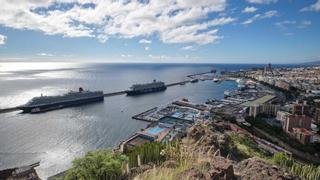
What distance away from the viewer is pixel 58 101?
107ft

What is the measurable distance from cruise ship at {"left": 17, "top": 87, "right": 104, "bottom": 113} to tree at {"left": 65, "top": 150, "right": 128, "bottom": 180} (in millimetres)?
27745

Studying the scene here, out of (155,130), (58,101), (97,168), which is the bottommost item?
(155,130)

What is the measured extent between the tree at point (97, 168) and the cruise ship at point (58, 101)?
27.7 meters

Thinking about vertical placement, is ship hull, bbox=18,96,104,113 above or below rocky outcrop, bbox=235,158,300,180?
below

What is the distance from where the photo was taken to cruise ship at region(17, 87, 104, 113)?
96.6 ft

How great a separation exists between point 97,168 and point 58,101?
30555mm

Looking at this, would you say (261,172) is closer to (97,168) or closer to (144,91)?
(97,168)

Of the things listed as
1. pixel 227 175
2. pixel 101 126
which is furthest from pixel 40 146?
pixel 227 175

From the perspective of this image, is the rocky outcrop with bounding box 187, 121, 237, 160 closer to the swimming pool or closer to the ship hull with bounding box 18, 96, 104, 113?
the swimming pool

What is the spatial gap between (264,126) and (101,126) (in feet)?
54.0

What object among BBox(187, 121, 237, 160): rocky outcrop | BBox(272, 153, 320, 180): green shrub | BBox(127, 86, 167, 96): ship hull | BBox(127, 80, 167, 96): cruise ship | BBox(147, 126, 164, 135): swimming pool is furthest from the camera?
BBox(127, 80, 167, 96): cruise ship

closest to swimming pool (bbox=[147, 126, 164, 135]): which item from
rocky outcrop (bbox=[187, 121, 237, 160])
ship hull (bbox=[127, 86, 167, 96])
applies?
rocky outcrop (bbox=[187, 121, 237, 160])

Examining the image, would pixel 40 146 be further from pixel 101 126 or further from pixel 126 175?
pixel 126 175

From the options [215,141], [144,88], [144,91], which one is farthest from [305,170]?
[144,88]
